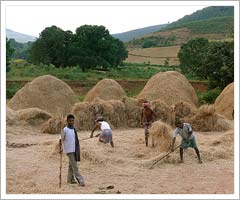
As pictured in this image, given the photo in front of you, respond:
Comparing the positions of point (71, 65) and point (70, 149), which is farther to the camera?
point (71, 65)

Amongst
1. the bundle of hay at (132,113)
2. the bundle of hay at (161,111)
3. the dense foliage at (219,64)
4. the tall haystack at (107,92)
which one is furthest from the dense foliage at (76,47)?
the bundle of hay at (161,111)

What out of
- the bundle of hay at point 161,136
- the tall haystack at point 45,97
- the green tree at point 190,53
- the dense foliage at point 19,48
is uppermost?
the dense foliage at point 19,48

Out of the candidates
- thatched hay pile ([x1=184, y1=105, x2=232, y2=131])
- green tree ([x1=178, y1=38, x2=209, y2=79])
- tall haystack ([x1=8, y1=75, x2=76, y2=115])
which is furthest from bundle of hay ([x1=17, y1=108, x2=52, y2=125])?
green tree ([x1=178, y1=38, x2=209, y2=79])

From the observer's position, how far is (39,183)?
711 cm

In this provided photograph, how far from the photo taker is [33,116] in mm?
14133

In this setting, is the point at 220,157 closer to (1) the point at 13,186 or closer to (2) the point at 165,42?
(1) the point at 13,186

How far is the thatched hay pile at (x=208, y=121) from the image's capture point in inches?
532

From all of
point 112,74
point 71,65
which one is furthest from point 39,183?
point 71,65

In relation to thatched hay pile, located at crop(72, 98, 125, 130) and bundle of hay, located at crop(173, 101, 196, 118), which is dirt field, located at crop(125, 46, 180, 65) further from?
thatched hay pile, located at crop(72, 98, 125, 130)

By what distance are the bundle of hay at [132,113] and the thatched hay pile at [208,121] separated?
170cm

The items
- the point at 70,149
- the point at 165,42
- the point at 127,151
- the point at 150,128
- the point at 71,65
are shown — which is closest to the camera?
the point at 70,149

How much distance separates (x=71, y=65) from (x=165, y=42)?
23.4 metres

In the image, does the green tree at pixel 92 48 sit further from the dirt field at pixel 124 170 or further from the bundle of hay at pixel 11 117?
the dirt field at pixel 124 170

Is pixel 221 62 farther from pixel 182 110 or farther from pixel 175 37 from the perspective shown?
pixel 175 37
